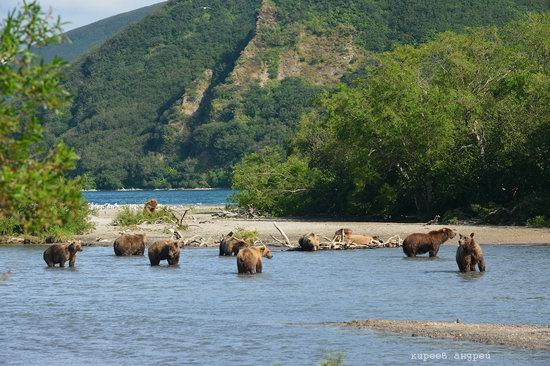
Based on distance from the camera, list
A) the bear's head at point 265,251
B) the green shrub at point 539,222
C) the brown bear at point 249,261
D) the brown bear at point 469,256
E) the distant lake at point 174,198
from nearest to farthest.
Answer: the brown bear at point 469,256, the brown bear at point 249,261, the bear's head at point 265,251, the green shrub at point 539,222, the distant lake at point 174,198

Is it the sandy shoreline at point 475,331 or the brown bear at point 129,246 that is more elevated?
the brown bear at point 129,246

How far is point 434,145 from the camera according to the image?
4459cm

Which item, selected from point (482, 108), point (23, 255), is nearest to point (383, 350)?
point (23, 255)

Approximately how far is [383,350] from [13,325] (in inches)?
285

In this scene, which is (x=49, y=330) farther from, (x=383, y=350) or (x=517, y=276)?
(x=517, y=276)

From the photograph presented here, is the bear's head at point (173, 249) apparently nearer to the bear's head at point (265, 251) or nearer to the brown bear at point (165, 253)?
the brown bear at point (165, 253)

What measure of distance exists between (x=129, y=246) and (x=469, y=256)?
12341 mm

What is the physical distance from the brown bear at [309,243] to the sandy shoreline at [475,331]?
605 inches

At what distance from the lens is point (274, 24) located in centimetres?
15225

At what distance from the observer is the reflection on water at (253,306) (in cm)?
1567

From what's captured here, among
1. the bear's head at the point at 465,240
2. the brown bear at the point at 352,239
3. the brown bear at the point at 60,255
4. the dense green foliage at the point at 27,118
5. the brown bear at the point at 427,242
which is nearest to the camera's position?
the dense green foliage at the point at 27,118

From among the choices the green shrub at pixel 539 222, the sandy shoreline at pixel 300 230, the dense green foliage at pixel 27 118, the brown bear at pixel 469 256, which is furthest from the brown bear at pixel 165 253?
the dense green foliage at pixel 27 118

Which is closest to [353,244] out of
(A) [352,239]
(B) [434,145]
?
(A) [352,239]

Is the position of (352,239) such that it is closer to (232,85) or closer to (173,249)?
(173,249)
